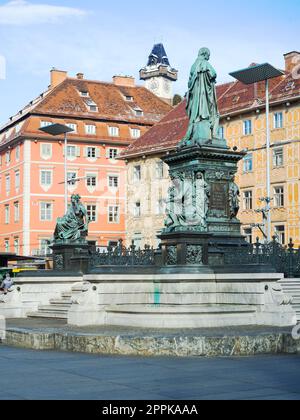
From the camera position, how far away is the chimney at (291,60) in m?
55.2

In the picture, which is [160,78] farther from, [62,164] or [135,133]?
[62,164]

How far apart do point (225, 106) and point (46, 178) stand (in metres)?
18.0

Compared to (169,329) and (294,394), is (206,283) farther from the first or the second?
(294,394)

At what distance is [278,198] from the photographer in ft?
173

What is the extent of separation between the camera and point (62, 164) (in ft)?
219

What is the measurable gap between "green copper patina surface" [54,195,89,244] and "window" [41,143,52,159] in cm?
4109

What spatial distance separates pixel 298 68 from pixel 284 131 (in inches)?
177

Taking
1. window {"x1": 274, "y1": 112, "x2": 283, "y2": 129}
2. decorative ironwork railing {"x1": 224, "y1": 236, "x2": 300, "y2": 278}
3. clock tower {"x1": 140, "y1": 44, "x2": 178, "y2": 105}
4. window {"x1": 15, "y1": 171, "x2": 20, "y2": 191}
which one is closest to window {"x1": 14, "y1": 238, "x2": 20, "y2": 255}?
window {"x1": 15, "y1": 171, "x2": 20, "y2": 191}

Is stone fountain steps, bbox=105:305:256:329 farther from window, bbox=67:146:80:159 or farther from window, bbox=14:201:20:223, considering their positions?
window, bbox=14:201:20:223

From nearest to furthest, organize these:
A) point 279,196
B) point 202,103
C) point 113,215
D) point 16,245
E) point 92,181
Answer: point 202,103, point 279,196, point 16,245, point 92,181, point 113,215

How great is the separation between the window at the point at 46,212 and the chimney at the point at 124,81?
16.3 metres

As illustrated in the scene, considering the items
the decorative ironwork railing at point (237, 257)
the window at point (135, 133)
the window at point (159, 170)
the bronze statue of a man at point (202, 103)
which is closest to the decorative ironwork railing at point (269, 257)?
the decorative ironwork railing at point (237, 257)

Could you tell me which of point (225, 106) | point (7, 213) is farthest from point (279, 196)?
point (7, 213)

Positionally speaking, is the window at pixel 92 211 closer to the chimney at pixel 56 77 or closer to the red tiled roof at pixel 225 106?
A: the red tiled roof at pixel 225 106
